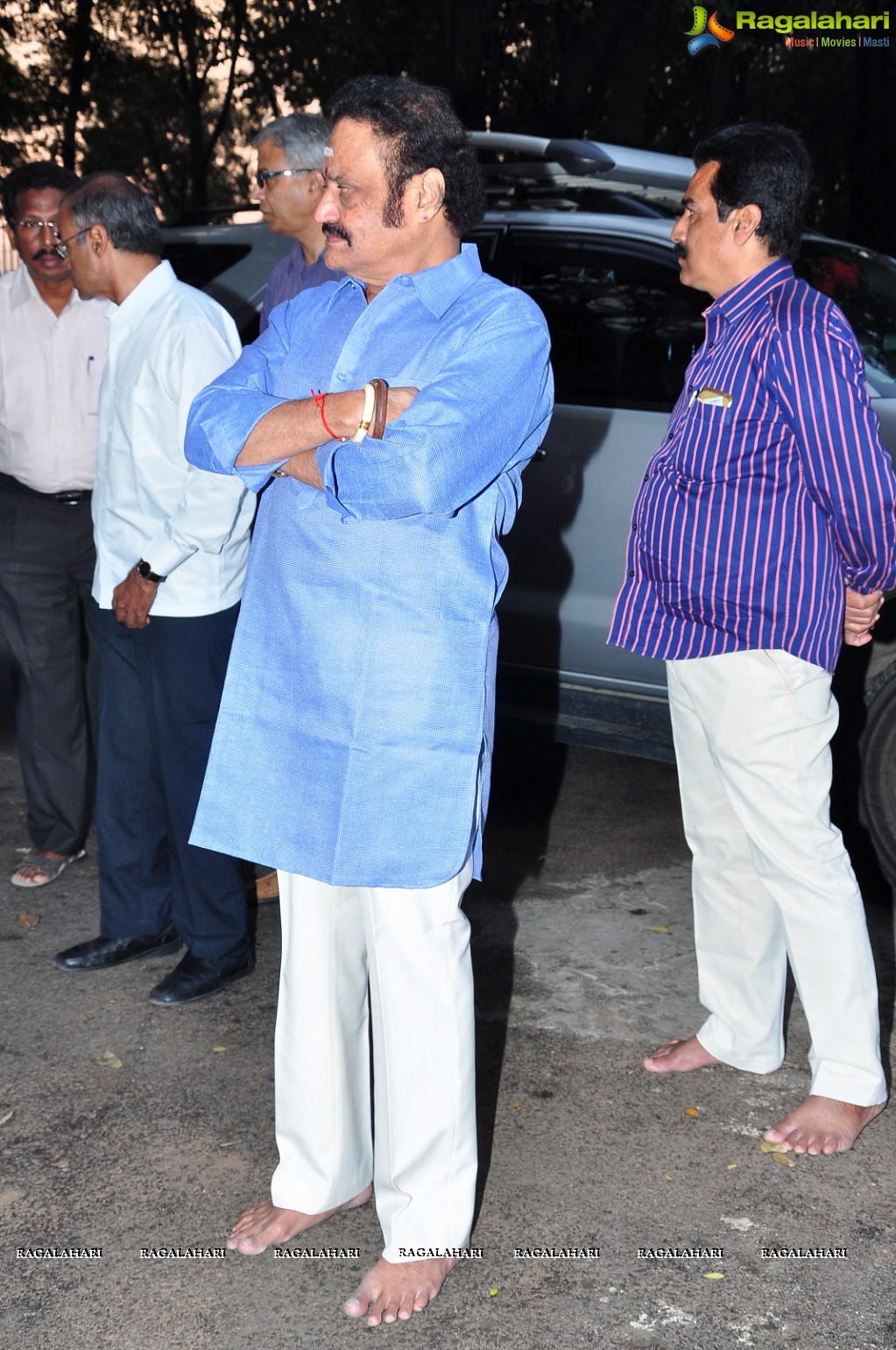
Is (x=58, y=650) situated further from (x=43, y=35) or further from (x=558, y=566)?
(x=43, y=35)

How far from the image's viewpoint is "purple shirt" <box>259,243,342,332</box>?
4531 mm

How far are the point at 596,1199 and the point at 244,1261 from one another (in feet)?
2.39

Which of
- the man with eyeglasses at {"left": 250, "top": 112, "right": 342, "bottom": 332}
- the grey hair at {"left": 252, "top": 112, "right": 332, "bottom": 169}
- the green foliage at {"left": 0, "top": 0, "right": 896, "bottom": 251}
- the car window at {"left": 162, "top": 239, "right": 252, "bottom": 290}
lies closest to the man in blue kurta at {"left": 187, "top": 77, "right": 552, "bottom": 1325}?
the man with eyeglasses at {"left": 250, "top": 112, "right": 342, "bottom": 332}

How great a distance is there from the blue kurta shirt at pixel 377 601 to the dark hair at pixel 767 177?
32.0 inches

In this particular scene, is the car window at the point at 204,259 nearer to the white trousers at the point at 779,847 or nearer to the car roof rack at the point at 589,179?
the car roof rack at the point at 589,179

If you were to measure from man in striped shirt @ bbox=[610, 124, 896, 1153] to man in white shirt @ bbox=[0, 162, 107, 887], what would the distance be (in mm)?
2036

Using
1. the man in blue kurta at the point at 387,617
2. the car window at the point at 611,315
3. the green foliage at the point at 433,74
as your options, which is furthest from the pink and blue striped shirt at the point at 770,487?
the green foliage at the point at 433,74

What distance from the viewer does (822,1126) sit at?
3.15 m

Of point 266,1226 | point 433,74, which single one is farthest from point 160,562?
point 433,74

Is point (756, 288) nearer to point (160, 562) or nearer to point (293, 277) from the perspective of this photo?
point (160, 562)

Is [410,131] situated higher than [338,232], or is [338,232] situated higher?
[410,131]

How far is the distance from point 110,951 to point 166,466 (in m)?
1.39

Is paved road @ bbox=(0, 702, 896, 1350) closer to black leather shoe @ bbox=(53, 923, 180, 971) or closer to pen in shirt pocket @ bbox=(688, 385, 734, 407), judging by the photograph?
black leather shoe @ bbox=(53, 923, 180, 971)

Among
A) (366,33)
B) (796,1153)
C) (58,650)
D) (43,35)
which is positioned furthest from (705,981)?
(43,35)
